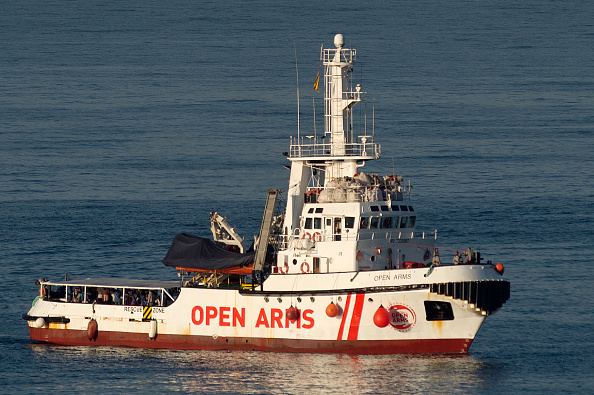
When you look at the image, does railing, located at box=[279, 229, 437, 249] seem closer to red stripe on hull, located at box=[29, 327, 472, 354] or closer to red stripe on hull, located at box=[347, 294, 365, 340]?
red stripe on hull, located at box=[347, 294, 365, 340]

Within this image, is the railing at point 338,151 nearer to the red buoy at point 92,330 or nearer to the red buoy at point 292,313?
the red buoy at point 292,313

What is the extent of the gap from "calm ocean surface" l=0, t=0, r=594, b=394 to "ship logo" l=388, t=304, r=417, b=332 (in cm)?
167

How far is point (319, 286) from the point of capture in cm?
5988

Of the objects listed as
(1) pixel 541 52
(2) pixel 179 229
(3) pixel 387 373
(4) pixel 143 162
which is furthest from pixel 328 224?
(1) pixel 541 52

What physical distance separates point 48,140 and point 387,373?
80.9 metres

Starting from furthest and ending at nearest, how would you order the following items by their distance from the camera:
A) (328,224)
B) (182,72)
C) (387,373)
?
(182,72) < (328,224) < (387,373)

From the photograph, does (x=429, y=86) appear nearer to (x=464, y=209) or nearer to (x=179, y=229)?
(x=464, y=209)

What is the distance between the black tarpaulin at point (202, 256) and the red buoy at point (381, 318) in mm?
8328

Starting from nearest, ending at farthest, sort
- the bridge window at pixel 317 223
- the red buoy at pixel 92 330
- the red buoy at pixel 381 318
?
the red buoy at pixel 381 318 < the bridge window at pixel 317 223 < the red buoy at pixel 92 330

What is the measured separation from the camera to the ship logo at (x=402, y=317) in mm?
58781

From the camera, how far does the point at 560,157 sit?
11831cm

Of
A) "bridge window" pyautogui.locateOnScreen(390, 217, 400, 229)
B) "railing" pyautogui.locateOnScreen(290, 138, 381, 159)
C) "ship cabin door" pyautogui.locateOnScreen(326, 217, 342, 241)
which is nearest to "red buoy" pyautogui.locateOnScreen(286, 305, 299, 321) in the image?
"ship cabin door" pyautogui.locateOnScreen(326, 217, 342, 241)

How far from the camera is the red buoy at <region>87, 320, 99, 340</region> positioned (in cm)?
6519

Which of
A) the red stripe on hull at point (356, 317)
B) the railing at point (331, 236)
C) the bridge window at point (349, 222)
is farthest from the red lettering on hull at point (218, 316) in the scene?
the bridge window at point (349, 222)
